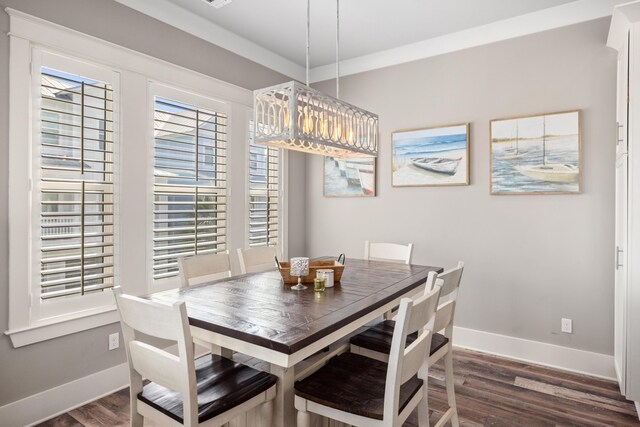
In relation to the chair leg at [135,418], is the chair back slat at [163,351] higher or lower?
higher

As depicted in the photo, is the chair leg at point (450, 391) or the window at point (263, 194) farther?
the window at point (263, 194)

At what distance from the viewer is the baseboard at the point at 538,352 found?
110 inches

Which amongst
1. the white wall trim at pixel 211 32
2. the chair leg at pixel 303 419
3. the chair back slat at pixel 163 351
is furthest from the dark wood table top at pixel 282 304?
the white wall trim at pixel 211 32

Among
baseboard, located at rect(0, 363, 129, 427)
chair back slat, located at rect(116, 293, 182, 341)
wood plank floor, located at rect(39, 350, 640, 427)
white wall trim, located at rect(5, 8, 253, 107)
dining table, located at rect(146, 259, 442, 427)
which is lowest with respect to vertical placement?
wood plank floor, located at rect(39, 350, 640, 427)

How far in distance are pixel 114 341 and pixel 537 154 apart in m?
3.46

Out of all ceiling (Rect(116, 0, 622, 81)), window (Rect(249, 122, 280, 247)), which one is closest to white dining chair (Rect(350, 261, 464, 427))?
window (Rect(249, 122, 280, 247))

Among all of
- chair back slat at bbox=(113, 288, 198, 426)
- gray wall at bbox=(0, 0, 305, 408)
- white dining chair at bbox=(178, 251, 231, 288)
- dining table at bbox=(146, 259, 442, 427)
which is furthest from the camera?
white dining chair at bbox=(178, 251, 231, 288)

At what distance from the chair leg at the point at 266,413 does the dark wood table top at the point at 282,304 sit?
1.28ft

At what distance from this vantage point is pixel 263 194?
378 centimetres

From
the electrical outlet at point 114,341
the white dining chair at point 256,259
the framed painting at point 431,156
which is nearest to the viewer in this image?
the electrical outlet at point 114,341

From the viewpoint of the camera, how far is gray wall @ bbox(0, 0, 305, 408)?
Result: 2.07 meters

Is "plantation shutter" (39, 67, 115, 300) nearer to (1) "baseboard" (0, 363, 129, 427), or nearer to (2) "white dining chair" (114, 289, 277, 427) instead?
(1) "baseboard" (0, 363, 129, 427)

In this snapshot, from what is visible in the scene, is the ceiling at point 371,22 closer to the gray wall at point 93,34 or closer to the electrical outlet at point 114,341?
the gray wall at point 93,34

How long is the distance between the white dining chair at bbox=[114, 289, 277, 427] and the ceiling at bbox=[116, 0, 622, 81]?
2.32 meters
